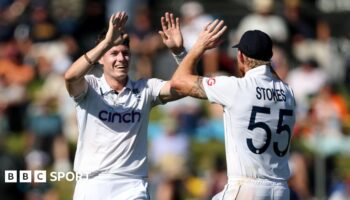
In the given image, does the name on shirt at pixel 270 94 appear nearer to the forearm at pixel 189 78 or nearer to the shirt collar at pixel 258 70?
the shirt collar at pixel 258 70

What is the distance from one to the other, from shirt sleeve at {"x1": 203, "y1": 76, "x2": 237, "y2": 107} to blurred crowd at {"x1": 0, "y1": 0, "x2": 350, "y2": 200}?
5771 mm

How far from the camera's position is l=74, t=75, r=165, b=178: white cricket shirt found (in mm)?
14188

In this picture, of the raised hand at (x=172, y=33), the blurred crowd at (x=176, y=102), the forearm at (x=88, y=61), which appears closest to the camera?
the forearm at (x=88, y=61)

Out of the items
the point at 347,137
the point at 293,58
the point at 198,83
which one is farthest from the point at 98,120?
the point at 293,58

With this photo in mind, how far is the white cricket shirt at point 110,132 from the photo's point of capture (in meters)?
14.2

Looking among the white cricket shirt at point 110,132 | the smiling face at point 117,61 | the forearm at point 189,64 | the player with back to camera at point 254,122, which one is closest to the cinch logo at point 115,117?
the white cricket shirt at point 110,132

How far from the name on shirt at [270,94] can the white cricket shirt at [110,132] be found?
146cm

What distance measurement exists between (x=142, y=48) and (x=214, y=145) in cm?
316

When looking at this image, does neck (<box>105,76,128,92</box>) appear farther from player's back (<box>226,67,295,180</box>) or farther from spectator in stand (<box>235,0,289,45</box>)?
spectator in stand (<box>235,0,289,45</box>)

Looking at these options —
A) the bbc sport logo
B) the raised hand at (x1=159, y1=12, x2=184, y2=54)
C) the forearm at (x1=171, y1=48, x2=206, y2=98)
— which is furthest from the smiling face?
the bbc sport logo

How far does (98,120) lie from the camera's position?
46.7 feet

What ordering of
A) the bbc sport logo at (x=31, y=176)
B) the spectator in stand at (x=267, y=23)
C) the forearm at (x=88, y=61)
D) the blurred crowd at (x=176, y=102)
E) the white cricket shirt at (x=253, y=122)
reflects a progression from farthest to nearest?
the spectator in stand at (x=267, y=23), the blurred crowd at (x=176, y=102), the bbc sport logo at (x=31, y=176), the forearm at (x=88, y=61), the white cricket shirt at (x=253, y=122)

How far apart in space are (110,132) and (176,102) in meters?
9.39

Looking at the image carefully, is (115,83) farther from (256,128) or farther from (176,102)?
(176,102)
